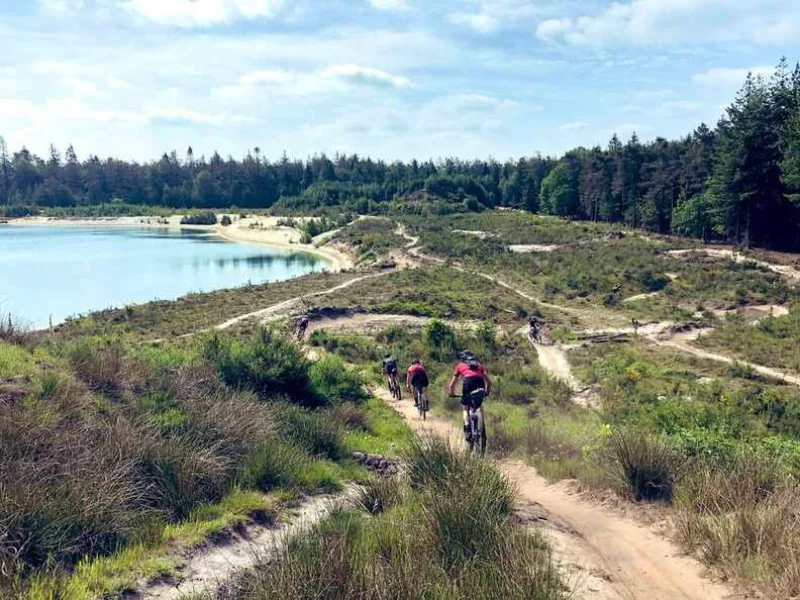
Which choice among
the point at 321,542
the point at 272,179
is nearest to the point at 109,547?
the point at 321,542

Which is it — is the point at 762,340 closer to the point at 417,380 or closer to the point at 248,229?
the point at 417,380

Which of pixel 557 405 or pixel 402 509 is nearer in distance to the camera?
Result: pixel 402 509

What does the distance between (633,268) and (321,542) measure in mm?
45400

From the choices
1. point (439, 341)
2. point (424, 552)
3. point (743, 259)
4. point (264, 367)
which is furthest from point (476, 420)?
point (743, 259)

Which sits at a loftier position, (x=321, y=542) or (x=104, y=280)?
(x=321, y=542)

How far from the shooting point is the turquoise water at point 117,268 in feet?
158

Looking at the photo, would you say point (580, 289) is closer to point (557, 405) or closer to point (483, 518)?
point (557, 405)

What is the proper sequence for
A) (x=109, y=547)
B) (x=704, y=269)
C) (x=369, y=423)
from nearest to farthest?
(x=109, y=547) < (x=369, y=423) < (x=704, y=269)

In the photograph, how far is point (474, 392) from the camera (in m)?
11.0

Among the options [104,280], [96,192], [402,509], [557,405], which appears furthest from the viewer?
[96,192]

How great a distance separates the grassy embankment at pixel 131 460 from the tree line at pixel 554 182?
43697 mm

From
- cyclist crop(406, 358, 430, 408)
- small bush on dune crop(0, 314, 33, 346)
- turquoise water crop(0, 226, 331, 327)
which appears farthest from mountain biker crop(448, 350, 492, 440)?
turquoise water crop(0, 226, 331, 327)

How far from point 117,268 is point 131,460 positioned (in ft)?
212

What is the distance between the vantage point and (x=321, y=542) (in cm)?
536
